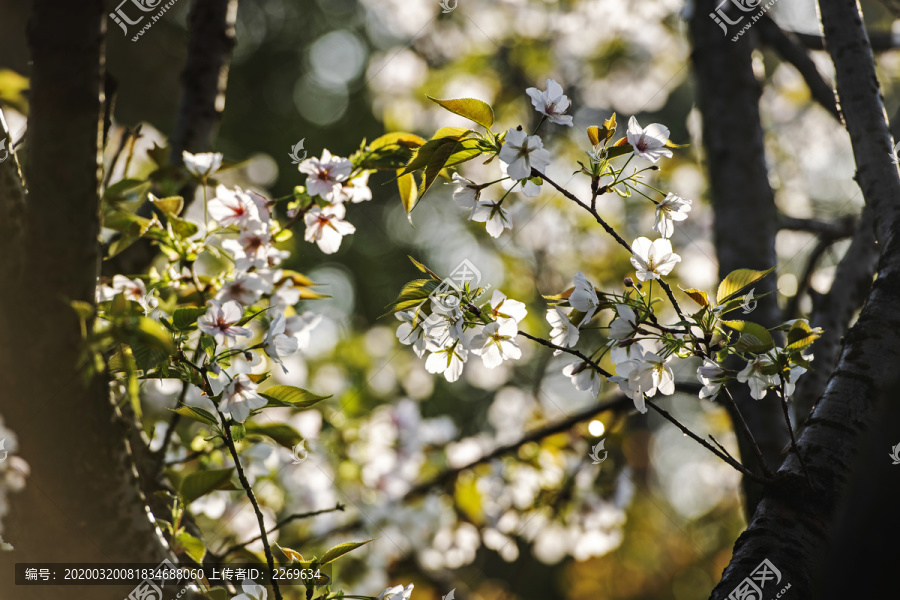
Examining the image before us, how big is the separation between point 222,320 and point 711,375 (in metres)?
0.54

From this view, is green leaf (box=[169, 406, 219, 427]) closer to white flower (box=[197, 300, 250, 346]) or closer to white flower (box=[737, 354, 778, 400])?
white flower (box=[197, 300, 250, 346])

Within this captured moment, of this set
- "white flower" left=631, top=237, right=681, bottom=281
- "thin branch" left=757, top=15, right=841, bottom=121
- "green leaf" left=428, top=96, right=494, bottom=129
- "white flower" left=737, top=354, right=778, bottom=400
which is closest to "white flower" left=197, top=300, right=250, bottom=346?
"green leaf" left=428, top=96, right=494, bottom=129

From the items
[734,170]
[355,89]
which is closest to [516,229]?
[734,170]

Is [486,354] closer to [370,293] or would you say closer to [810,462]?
[810,462]

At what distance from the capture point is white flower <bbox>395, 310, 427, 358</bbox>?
2.26 feet

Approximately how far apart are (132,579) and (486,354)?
489 mm

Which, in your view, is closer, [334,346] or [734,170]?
[734,170]

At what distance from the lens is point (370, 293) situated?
7031 millimetres

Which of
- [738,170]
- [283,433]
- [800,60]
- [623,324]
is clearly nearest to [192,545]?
[283,433]

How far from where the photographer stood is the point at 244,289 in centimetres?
73

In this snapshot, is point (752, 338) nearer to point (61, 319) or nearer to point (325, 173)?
point (325, 173)

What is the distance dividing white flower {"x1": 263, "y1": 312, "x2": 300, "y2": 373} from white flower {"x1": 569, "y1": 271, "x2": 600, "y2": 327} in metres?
0.34

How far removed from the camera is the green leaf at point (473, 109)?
614mm

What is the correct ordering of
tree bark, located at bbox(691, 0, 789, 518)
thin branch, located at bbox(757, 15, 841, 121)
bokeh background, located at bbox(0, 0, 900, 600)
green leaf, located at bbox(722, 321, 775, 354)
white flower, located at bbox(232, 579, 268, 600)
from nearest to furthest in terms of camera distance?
green leaf, located at bbox(722, 321, 775, 354) → white flower, located at bbox(232, 579, 268, 600) → tree bark, located at bbox(691, 0, 789, 518) → thin branch, located at bbox(757, 15, 841, 121) → bokeh background, located at bbox(0, 0, 900, 600)
